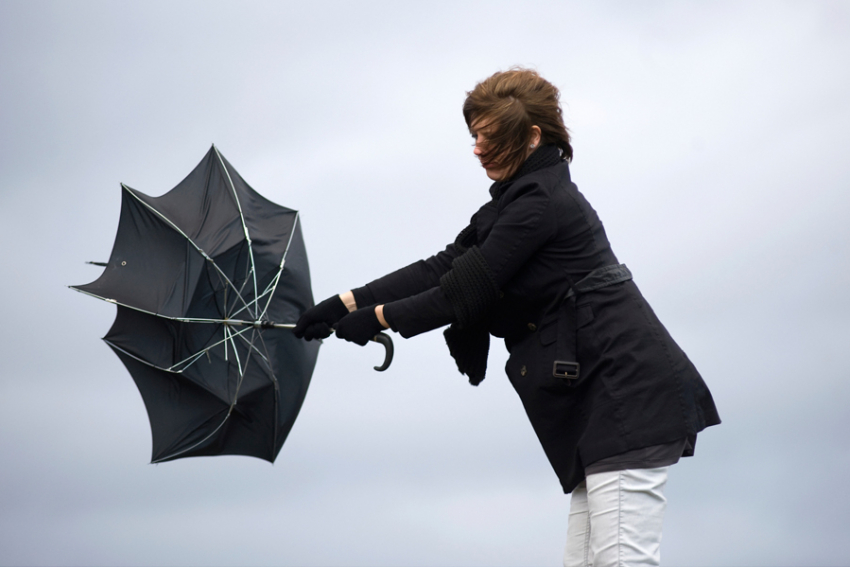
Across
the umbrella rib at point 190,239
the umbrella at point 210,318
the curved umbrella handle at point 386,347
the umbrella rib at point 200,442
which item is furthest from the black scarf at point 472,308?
the umbrella rib at point 200,442

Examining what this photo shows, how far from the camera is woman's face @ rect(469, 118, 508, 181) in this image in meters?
2.62

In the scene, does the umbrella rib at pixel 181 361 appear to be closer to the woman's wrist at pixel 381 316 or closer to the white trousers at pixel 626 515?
the woman's wrist at pixel 381 316

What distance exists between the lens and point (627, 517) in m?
2.35

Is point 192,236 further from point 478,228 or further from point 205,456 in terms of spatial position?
point 478,228

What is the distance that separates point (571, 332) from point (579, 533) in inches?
28.3

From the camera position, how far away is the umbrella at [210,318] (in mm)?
3521

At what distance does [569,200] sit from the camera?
253cm

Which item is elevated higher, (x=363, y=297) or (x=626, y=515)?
(x=363, y=297)

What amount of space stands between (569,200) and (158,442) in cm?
228

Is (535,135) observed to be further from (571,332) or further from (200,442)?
(200,442)

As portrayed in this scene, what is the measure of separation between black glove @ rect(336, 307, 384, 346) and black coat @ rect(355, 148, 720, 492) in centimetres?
8

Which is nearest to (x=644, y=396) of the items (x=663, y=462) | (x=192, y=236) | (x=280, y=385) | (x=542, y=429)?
(x=663, y=462)

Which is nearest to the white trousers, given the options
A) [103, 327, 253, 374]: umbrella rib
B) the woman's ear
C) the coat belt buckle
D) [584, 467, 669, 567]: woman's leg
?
[584, 467, 669, 567]: woman's leg

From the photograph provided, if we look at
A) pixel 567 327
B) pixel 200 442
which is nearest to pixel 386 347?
pixel 567 327
